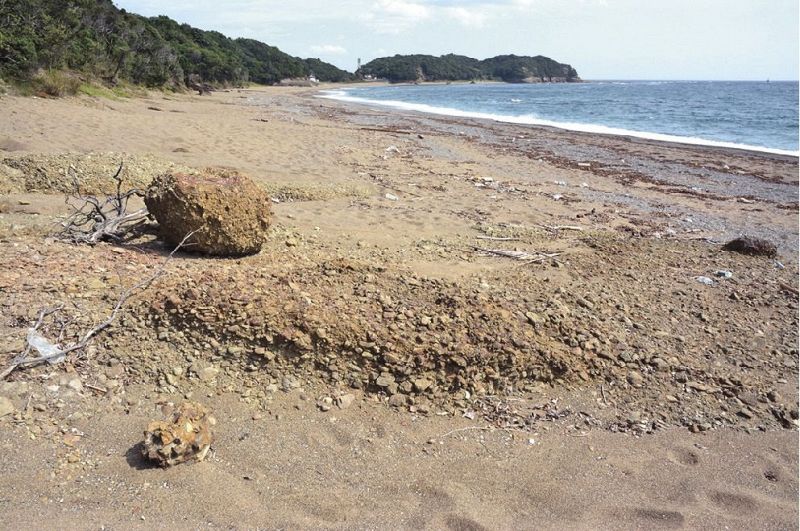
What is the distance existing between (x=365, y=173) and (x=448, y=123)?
1552 centimetres

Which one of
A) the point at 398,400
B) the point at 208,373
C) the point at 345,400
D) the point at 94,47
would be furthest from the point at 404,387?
the point at 94,47

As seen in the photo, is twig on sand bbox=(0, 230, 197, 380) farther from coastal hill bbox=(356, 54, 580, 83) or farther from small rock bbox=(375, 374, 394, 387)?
coastal hill bbox=(356, 54, 580, 83)

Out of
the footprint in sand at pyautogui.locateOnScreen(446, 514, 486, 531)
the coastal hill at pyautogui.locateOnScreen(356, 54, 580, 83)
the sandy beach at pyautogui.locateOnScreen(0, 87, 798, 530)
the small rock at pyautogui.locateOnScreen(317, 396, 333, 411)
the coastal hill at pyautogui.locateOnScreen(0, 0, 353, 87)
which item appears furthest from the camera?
the coastal hill at pyautogui.locateOnScreen(356, 54, 580, 83)

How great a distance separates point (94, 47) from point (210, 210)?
2301 centimetres

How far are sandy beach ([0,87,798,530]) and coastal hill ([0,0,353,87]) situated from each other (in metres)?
13.4

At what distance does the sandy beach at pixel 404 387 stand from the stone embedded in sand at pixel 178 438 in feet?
0.22

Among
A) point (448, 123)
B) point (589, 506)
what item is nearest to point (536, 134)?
point (448, 123)

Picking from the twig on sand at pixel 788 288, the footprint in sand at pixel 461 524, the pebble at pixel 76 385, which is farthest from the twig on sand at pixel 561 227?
the pebble at pixel 76 385

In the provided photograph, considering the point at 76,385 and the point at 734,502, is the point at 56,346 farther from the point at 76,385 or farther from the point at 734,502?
the point at 734,502

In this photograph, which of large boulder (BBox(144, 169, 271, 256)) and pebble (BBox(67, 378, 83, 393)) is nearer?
pebble (BBox(67, 378, 83, 393))

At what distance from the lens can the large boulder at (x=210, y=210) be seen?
4574mm

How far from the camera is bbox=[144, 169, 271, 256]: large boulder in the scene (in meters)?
4.57

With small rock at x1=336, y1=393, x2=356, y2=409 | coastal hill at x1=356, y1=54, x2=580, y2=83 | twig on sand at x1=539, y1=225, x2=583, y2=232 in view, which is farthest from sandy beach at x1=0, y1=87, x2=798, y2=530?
coastal hill at x1=356, y1=54, x2=580, y2=83

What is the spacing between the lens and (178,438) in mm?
2672
